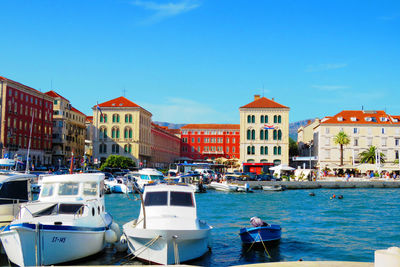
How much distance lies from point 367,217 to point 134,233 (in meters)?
22.3

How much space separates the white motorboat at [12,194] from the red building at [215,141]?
121m

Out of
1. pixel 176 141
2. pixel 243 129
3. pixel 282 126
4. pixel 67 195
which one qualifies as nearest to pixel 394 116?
pixel 282 126

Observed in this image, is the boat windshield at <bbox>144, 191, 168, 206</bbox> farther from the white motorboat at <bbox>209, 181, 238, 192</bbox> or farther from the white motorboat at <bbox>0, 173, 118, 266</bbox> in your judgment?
the white motorboat at <bbox>209, 181, 238, 192</bbox>

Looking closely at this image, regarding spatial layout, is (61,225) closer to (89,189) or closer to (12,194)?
(89,189)

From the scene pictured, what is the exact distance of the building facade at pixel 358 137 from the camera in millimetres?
97438

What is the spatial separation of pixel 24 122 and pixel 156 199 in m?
71.4

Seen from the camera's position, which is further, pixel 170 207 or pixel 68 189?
pixel 68 189

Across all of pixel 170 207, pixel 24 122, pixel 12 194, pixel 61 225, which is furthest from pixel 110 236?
pixel 24 122

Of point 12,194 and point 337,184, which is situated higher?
point 12,194

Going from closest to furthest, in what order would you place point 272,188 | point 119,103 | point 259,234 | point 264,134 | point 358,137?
point 259,234, point 272,188, point 358,137, point 264,134, point 119,103

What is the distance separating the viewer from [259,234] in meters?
21.4

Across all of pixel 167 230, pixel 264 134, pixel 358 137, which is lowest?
pixel 167 230

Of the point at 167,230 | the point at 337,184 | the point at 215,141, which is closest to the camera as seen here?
the point at 167,230

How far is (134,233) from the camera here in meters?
16.9
